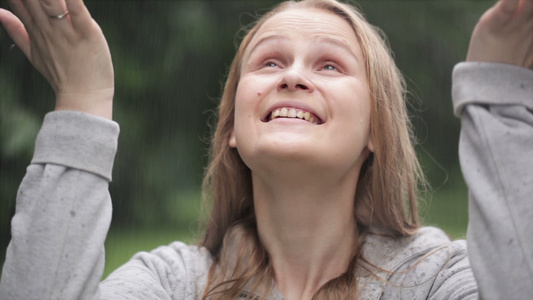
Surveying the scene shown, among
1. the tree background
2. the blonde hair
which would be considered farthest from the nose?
the tree background

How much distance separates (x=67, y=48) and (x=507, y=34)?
0.99 m

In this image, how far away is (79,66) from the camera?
167 centimetres

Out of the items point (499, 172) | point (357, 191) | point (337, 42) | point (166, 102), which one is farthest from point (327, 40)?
point (166, 102)

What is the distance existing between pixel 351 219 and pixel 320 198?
16 centimetres

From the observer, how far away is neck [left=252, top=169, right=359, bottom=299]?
2.12m

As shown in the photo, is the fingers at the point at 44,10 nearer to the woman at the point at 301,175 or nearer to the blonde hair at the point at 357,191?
the woman at the point at 301,175

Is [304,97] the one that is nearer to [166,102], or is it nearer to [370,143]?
[370,143]

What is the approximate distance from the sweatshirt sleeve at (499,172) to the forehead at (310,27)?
628 mm

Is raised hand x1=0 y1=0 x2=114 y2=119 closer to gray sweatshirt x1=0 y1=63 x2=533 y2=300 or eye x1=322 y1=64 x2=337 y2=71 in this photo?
gray sweatshirt x1=0 y1=63 x2=533 y2=300

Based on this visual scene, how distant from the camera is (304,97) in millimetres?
2027

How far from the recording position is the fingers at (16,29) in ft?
5.58

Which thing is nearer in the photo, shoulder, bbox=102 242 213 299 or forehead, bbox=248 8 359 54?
shoulder, bbox=102 242 213 299

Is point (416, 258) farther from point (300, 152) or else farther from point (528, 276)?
point (528, 276)

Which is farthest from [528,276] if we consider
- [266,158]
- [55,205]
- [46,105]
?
[46,105]
